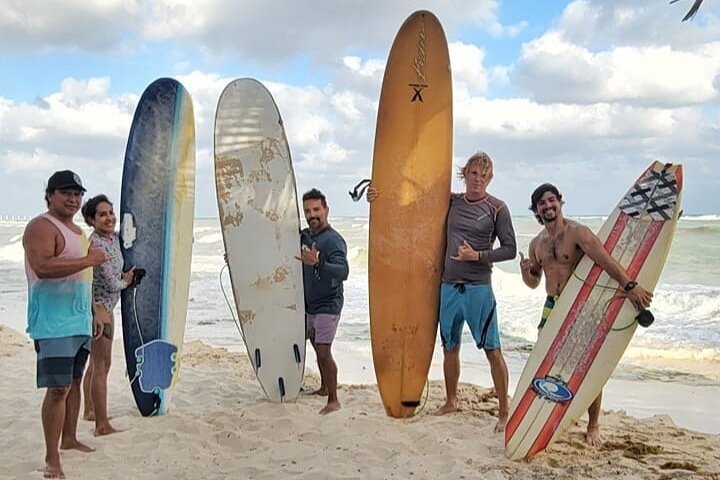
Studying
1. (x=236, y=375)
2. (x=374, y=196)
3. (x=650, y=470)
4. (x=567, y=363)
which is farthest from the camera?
(x=236, y=375)

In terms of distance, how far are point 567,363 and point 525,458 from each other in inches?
21.4

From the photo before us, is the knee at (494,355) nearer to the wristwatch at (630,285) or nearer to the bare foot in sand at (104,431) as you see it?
the wristwatch at (630,285)

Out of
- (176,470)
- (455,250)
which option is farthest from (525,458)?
(176,470)

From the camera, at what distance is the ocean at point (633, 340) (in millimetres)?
5168

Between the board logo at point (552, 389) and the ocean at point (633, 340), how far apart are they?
1.51m

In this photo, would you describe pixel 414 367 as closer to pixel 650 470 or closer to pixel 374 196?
pixel 374 196

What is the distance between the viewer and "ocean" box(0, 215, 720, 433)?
203 inches

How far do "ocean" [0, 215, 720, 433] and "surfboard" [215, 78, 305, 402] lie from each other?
1.55 feet

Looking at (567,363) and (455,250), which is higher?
(455,250)

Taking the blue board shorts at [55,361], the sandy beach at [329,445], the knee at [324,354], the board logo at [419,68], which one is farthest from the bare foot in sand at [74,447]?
the board logo at [419,68]

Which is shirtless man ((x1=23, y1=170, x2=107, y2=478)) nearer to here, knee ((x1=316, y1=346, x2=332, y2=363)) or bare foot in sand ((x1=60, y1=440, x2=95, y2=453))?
bare foot in sand ((x1=60, y1=440, x2=95, y2=453))

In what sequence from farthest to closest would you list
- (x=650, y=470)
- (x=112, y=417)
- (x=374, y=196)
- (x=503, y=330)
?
1. (x=503, y=330)
2. (x=374, y=196)
3. (x=112, y=417)
4. (x=650, y=470)

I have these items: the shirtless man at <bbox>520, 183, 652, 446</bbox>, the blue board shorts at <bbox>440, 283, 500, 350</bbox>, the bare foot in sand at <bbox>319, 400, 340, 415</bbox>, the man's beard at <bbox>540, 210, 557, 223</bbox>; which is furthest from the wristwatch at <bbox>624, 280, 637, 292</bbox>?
the bare foot in sand at <bbox>319, 400, 340, 415</bbox>

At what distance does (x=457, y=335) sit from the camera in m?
3.81
